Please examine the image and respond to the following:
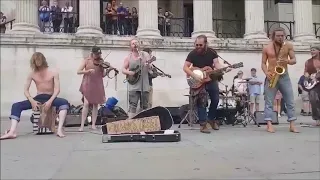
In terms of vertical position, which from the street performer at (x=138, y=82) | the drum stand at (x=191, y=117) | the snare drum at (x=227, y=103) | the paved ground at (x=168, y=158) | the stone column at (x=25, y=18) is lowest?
the paved ground at (x=168, y=158)

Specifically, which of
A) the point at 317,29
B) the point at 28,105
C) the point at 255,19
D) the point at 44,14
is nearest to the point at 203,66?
the point at 28,105

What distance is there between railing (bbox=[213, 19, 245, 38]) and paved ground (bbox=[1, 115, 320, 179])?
45.6ft

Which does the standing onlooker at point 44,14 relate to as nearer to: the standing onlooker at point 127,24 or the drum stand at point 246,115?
the standing onlooker at point 127,24

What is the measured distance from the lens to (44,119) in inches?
314

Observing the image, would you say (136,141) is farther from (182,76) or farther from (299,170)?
(182,76)

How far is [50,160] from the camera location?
207 inches

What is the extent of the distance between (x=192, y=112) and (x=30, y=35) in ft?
26.9

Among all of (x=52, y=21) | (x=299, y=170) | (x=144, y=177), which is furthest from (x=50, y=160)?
(x=52, y=21)

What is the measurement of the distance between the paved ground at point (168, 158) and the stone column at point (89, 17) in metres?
9.17

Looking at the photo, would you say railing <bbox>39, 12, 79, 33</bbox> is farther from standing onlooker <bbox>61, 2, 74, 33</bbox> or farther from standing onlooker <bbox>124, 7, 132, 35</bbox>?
standing onlooker <bbox>124, 7, 132, 35</bbox>

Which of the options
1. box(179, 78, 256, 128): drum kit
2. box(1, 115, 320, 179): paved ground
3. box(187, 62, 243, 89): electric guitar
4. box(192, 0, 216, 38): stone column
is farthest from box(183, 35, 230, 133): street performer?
box(192, 0, 216, 38): stone column

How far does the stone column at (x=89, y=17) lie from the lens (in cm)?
1593

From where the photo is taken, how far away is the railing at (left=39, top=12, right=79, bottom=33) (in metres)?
17.2

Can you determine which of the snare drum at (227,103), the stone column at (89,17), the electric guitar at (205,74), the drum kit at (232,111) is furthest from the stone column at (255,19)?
the electric guitar at (205,74)
